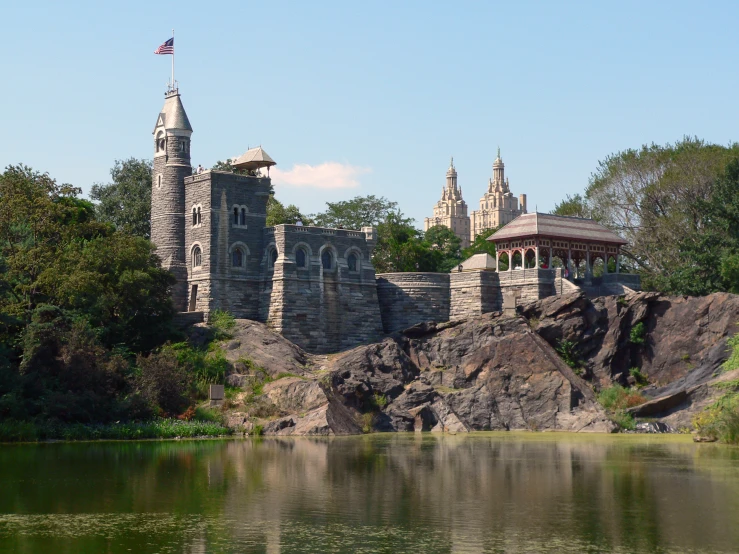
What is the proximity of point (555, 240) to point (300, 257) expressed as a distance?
15947mm

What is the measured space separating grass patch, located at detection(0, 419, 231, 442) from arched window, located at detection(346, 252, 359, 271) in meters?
19.1

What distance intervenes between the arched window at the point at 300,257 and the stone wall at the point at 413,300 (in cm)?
604

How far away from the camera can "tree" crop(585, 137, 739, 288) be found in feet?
270

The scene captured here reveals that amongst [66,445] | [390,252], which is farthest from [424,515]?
[390,252]

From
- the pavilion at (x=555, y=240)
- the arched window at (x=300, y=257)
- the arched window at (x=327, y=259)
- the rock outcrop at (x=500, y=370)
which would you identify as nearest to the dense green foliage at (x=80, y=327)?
the rock outcrop at (x=500, y=370)

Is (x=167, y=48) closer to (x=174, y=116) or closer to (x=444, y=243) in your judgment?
(x=174, y=116)

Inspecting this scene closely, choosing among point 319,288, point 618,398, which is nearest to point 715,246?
point 618,398

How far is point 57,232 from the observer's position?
63.6 metres

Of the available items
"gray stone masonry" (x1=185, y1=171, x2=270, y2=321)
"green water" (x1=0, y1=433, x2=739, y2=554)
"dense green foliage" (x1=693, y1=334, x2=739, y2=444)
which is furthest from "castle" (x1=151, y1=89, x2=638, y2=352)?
"green water" (x1=0, y1=433, x2=739, y2=554)

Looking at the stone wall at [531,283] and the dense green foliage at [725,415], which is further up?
the stone wall at [531,283]

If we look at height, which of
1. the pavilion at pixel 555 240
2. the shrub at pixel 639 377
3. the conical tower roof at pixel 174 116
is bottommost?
the shrub at pixel 639 377

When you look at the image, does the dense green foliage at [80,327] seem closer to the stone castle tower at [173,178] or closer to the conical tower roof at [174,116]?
the stone castle tower at [173,178]

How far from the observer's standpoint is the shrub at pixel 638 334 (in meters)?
66.9

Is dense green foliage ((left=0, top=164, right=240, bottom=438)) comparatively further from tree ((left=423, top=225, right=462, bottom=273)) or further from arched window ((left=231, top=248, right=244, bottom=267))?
tree ((left=423, top=225, right=462, bottom=273))
